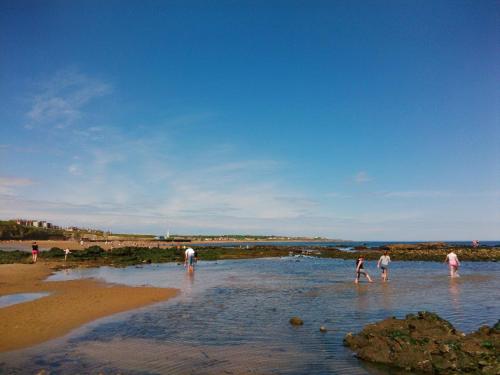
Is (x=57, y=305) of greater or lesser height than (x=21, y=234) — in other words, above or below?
below

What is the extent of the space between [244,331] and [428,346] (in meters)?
5.96

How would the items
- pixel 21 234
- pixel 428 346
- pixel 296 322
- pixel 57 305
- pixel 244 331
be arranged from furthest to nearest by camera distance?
1. pixel 21 234
2. pixel 57 305
3. pixel 296 322
4. pixel 244 331
5. pixel 428 346

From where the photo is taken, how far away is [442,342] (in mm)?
10281

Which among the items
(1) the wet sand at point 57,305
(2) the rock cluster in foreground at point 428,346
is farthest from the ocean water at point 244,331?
(1) the wet sand at point 57,305

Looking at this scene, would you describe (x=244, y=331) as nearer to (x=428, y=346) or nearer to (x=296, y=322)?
(x=296, y=322)

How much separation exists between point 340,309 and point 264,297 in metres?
5.21

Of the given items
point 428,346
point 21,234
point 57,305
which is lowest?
point 57,305

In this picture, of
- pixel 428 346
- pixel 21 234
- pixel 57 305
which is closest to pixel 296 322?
pixel 428 346

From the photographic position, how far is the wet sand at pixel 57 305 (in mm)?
12852

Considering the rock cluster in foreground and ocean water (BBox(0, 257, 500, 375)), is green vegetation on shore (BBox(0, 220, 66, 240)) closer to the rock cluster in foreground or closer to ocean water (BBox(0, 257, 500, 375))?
ocean water (BBox(0, 257, 500, 375))

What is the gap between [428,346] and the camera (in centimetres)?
1027

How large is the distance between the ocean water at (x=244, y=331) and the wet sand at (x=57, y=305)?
89cm

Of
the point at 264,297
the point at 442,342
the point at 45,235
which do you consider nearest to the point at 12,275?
the point at 264,297

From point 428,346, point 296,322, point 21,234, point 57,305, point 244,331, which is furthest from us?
point 21,234
